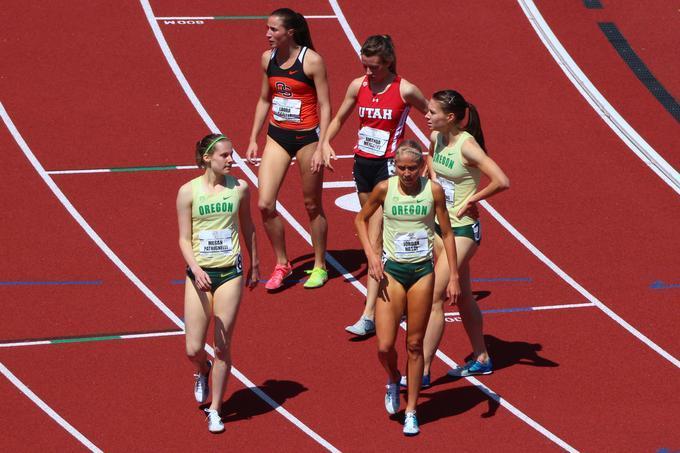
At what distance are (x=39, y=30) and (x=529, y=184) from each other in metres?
6.55

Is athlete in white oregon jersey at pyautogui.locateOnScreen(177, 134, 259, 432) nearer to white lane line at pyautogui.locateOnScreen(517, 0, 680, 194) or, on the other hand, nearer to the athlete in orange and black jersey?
the athlete in orange and black jersey

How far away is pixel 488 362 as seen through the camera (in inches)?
425

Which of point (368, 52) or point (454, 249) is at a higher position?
point (368, 52)

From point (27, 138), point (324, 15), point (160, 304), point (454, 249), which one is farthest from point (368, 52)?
point (324, 15)

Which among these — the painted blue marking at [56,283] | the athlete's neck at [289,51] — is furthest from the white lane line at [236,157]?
the athlete's neck at [289,51]

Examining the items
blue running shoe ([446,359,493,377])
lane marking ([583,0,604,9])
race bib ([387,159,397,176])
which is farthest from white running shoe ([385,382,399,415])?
lane marking ([583,0,604,9])

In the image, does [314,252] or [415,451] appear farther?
[314,252]

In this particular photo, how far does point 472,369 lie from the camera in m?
10.8

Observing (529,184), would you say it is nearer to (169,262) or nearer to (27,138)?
(169,262)

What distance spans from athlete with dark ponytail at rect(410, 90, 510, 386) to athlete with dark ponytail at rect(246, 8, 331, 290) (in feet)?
5.39

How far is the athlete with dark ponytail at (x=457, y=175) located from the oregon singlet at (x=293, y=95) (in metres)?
1.80

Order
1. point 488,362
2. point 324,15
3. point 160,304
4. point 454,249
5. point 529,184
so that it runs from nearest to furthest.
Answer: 1. point 454,249
2. point 488,362
3. point 160,304
4. point 529,184
5. point 324,15

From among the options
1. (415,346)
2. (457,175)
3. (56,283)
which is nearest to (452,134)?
(457,175)

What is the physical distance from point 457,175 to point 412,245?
0.91 meters
